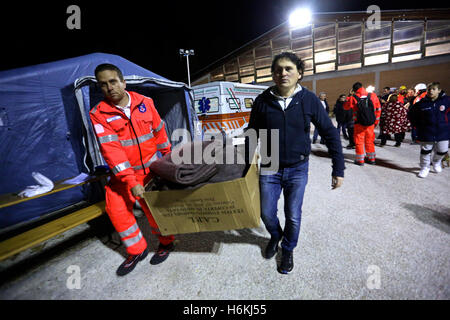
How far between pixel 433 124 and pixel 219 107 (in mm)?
5596

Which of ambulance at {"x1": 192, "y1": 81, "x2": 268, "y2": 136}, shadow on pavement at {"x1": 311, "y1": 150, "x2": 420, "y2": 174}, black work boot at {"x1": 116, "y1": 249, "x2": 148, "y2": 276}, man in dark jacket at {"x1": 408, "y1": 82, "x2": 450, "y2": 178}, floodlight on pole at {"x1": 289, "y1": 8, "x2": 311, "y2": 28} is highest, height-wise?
floodlight on pole at {"x1": 289, "y1": 8, "x2": 311, "y2": 28}

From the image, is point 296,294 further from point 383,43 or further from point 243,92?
point 383,43

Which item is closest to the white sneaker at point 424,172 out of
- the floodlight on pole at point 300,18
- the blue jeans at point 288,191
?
the blue jeans at point 288,191

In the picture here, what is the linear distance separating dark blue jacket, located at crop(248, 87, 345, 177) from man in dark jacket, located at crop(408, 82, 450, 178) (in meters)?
3.90

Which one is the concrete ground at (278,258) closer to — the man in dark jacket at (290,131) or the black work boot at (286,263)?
the black work boot at (286,263)

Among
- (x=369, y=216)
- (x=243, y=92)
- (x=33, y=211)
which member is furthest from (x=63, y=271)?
(x=243, y=92)

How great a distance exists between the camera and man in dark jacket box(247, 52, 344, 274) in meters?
1.74

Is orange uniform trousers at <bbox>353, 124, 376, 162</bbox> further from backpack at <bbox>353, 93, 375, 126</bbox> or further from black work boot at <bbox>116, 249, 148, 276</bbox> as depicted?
black work boot at <bbox>116, 249, 148, 276</bbox>

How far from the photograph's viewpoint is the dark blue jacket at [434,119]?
12.5ft

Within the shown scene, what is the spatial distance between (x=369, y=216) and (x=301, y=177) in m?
1.95

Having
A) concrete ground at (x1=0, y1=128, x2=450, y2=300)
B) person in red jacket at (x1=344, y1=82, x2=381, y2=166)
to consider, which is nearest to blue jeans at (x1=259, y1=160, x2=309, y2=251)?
concrete ground at (x1=0, y1=128, x2=450, y2=300)

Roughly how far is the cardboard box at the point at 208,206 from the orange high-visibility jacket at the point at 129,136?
1.93 ft

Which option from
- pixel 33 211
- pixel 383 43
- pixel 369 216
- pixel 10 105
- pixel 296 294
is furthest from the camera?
pixel 383 43

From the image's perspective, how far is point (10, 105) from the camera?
3197mm
